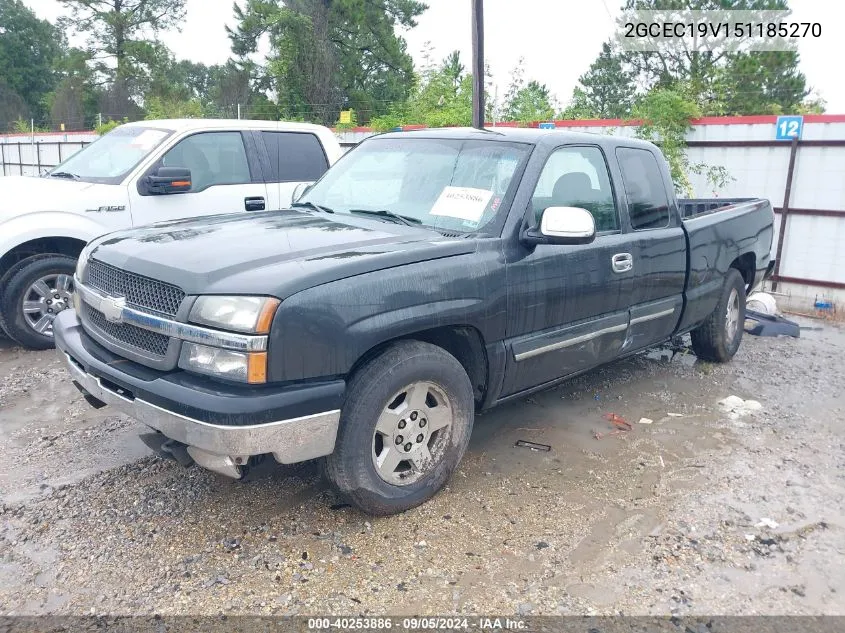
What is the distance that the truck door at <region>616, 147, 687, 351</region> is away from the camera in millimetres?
4605

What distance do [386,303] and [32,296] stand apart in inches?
164

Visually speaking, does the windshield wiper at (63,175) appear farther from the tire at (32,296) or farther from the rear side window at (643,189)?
the rear side window at (643,189)

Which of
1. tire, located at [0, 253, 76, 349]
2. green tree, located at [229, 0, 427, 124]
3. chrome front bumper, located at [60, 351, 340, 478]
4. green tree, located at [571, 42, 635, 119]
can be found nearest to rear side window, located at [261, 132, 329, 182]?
tire, located at [0, 253, 76, 349]

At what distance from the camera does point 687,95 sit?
417 inches

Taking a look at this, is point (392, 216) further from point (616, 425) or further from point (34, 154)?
point (34, 154)

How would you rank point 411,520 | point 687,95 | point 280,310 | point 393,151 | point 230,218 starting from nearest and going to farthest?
point 280,310, point 411,520, point 230,218, point 393,151, point 687,95

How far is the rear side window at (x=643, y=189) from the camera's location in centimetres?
468

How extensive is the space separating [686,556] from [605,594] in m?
0.52

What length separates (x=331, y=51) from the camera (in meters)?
28.0

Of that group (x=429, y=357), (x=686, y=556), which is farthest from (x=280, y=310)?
(x=686, y=556)

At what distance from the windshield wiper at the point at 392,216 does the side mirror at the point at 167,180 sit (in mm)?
2507

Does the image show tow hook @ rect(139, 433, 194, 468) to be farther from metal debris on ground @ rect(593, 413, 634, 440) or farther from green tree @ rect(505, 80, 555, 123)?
green tree @ rect(505, 80, 555, 123)

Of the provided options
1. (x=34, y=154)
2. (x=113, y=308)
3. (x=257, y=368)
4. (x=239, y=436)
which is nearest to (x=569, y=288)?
(x=257, y=368)

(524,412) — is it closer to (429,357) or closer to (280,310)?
(429,357)
